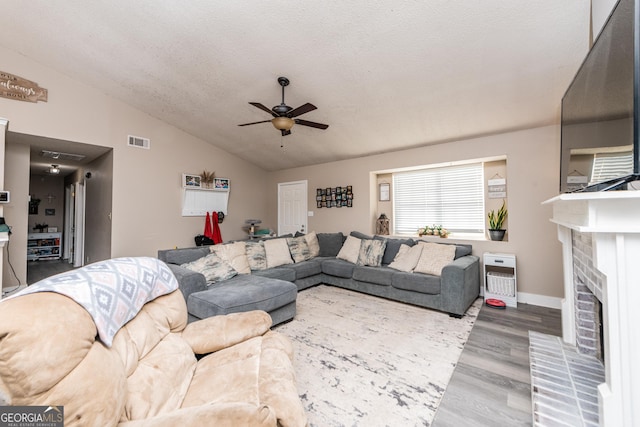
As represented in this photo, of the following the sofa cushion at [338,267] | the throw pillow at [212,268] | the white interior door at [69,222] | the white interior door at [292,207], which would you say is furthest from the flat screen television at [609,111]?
the white interior door at [69,222]

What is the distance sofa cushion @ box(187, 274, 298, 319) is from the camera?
2.42 metres

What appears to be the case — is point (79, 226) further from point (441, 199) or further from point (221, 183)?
point (441, 199)

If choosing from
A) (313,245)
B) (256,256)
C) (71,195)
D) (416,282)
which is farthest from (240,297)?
(71,195)

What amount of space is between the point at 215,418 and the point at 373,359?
65.8 inches

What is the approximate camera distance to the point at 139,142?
4.49 metres

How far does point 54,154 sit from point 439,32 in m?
6.20

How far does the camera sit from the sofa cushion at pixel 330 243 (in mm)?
4898

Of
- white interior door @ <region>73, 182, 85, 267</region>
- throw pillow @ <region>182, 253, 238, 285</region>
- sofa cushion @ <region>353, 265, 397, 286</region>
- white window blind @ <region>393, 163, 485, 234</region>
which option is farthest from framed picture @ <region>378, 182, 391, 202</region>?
white interior door @ <region>73, 182, 85, 267</region>

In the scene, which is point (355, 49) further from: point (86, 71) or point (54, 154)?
point (54, 154)

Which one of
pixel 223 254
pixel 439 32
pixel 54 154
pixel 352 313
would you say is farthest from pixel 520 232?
pixel 54 154

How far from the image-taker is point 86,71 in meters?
3.62

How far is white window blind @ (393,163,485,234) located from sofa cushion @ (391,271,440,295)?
148 cm

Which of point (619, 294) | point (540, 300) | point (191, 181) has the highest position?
point (191, 181)

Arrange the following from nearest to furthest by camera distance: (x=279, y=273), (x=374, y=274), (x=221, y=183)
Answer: (x=279, y=273) → (x=374, y=274) → (x=221, y=183)
